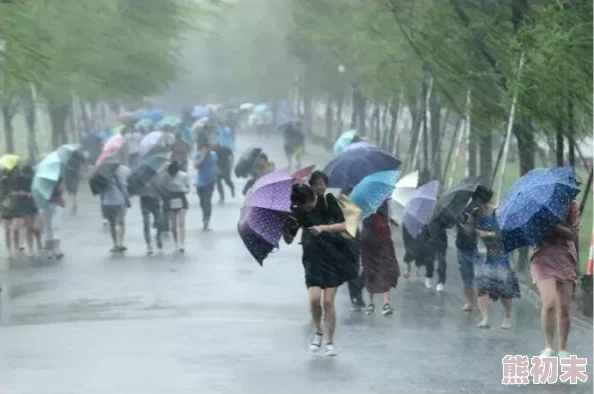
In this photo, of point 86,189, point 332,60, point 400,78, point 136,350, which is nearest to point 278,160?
point 332,60

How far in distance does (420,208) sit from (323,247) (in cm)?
502

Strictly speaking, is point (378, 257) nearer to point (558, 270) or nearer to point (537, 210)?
point (558, 270)

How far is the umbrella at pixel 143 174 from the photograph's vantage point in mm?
22812

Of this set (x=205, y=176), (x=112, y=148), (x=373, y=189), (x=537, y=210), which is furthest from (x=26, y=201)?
(x=537, y=210)

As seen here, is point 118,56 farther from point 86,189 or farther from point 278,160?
point 278,160

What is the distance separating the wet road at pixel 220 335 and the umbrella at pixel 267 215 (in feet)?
3.41

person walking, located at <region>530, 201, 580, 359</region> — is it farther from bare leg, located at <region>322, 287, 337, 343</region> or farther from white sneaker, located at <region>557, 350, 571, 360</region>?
bare leg, located at <region>322, 287, 337, 343</region>

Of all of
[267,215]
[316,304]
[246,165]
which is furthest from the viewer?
[246,165]

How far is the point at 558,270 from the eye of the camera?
12.1 m

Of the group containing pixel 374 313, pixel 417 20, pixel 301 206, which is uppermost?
pixel 417 20

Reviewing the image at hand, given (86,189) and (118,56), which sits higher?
(118,56)

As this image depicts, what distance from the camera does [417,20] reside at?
72.4ft

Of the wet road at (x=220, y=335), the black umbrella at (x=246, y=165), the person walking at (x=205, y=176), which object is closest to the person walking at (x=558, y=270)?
the wet road at (x=220, y=335)

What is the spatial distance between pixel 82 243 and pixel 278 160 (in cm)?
2590
